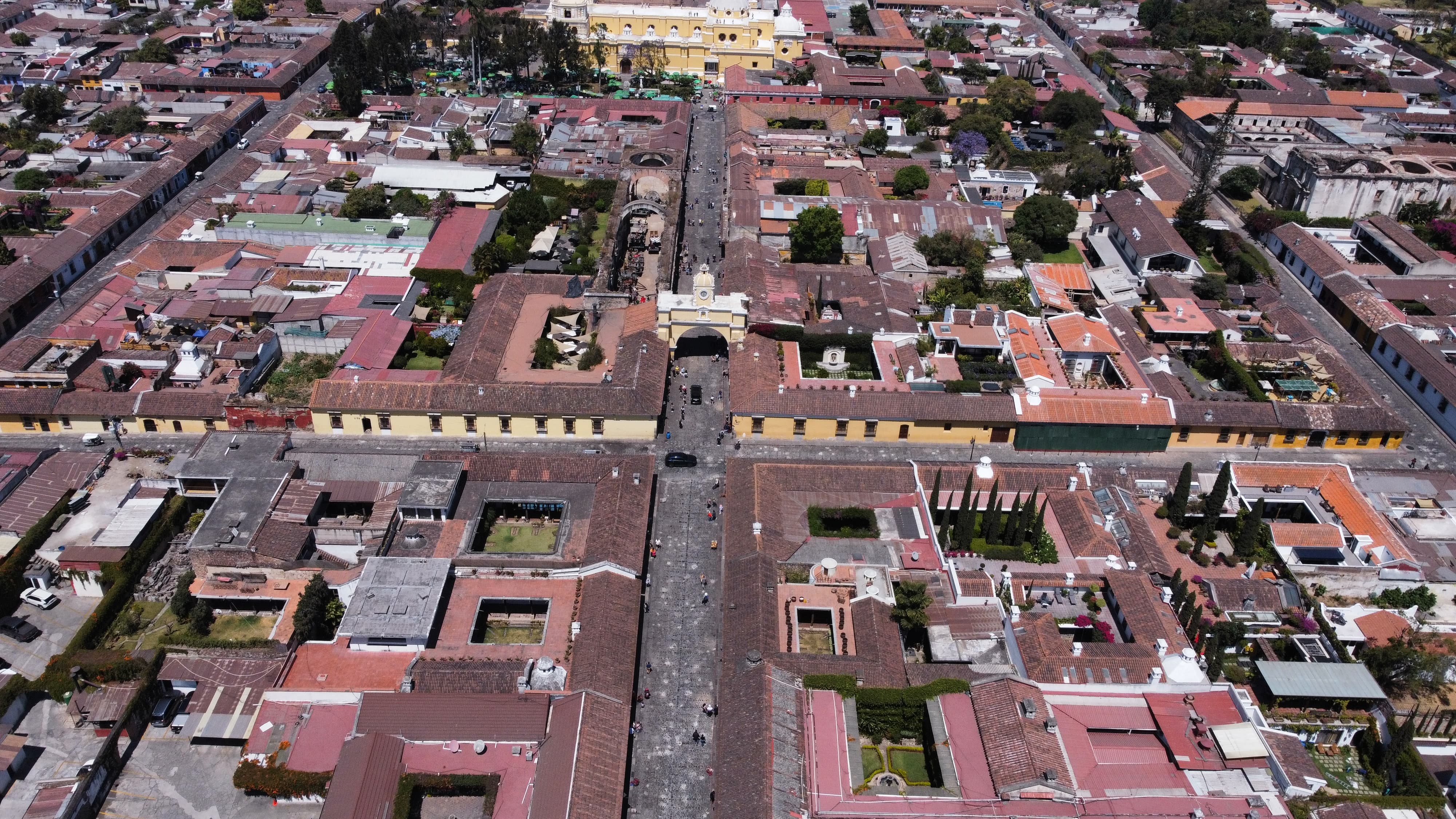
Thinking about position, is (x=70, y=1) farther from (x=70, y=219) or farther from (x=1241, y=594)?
(x=1241, y=594)

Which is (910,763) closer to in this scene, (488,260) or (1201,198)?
(488,260)

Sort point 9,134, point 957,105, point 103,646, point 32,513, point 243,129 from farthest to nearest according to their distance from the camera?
point 957,105
point 243,129
point 9,134
point 32,513
point 103,646

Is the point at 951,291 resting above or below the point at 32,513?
above

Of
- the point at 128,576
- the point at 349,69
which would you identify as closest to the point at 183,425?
the point at 128,576

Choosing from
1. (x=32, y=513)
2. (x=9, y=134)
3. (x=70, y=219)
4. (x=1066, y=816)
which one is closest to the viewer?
(x=1066, y=816)

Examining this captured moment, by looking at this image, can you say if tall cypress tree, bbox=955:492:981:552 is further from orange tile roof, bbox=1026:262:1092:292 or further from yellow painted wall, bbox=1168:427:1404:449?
orange tile roof, bbox=1026:262:1092:292

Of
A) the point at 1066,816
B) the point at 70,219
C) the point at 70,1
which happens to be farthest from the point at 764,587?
the point at 70,1

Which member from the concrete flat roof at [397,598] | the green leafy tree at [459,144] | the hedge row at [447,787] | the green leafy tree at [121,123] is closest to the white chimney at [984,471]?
the concrete flat roof at [397,598]

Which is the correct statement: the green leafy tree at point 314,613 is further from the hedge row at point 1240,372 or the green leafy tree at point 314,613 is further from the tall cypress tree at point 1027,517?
the hedge row at point 1240,372
